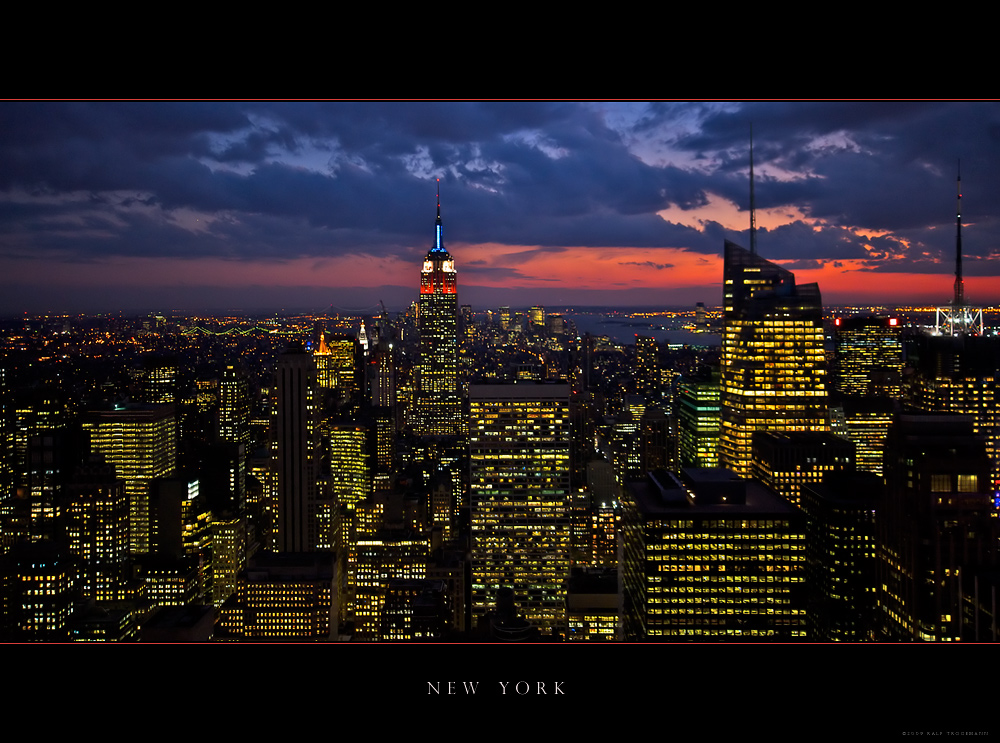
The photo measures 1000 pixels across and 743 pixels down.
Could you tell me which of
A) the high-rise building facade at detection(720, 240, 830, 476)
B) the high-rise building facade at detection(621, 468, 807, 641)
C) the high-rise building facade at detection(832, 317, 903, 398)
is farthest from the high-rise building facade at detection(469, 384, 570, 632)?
the high-rise building facade at detection(832, 317, 903, 398)

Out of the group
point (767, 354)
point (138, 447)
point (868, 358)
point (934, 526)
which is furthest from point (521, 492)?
point (767, 354)

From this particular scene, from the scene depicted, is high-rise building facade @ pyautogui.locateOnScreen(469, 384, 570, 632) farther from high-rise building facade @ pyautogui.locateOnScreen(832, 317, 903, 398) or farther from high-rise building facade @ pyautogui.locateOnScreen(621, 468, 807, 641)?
high-rise building facade @ pyautogui.locateOnScreen(832, 317, 903, 398)

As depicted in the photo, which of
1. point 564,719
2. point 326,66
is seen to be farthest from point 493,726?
point 326,66

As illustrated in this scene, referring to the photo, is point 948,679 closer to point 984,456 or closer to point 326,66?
point 326,66

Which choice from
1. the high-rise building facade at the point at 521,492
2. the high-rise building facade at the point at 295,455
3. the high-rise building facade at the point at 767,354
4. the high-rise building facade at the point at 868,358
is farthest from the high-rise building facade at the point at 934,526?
the high-rise building facade at the point at 295,455

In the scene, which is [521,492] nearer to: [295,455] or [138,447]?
[295,455]

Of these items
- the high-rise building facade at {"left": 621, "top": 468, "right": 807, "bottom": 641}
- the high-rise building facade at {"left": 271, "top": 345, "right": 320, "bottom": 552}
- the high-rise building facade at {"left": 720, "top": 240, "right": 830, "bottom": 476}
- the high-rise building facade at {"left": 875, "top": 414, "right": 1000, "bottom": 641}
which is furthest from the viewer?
the high-rise building facade at {"left": 720, "top": 240, "right": 830, "bottom": 476}

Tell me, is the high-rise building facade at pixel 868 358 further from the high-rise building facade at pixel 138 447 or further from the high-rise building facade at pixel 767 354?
the high-rise building facade at pixel 138 447

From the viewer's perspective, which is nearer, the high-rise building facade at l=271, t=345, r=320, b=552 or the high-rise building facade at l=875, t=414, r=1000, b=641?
the high-rise building facade at l=875, t=414, r=1000, b=641
